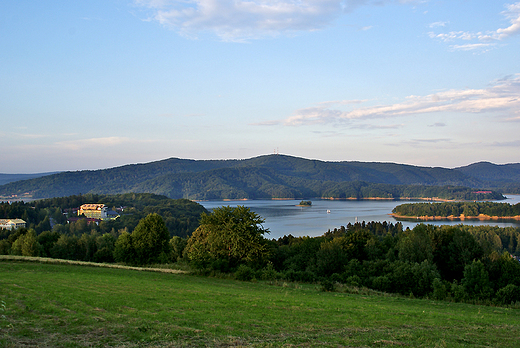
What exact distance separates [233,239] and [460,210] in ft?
536

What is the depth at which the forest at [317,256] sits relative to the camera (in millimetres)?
24659

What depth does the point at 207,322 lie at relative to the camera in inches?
375

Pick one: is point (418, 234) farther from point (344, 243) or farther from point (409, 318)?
point (409, 318)

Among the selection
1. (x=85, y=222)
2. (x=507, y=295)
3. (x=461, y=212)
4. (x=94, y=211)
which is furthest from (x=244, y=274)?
(x=461, y=212)

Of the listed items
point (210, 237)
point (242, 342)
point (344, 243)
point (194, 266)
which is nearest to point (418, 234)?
point (344, 243)

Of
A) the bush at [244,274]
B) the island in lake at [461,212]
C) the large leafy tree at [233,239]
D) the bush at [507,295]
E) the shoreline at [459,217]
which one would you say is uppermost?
the large leafy tree at [233,239]

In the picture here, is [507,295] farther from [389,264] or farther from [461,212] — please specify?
[461,212]

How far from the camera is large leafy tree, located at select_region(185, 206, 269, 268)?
28.1 metres

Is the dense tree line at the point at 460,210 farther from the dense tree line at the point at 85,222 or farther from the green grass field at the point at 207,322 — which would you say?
the green grass field at the point at 207,322

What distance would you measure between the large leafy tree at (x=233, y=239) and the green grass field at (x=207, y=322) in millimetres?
13709

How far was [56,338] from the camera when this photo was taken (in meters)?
7.52

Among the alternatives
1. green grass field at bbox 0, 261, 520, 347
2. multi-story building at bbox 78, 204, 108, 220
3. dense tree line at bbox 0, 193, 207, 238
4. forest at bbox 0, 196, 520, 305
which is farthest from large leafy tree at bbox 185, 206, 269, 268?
multi-story building at bbox 78, 204, 108, 220

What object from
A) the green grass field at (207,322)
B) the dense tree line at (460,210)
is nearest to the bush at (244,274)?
the green grass field at (207,322)

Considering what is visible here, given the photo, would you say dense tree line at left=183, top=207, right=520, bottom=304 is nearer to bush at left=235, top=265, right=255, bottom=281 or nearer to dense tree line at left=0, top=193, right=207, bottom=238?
bush at left=235, top=265, right=255, bottom=281
